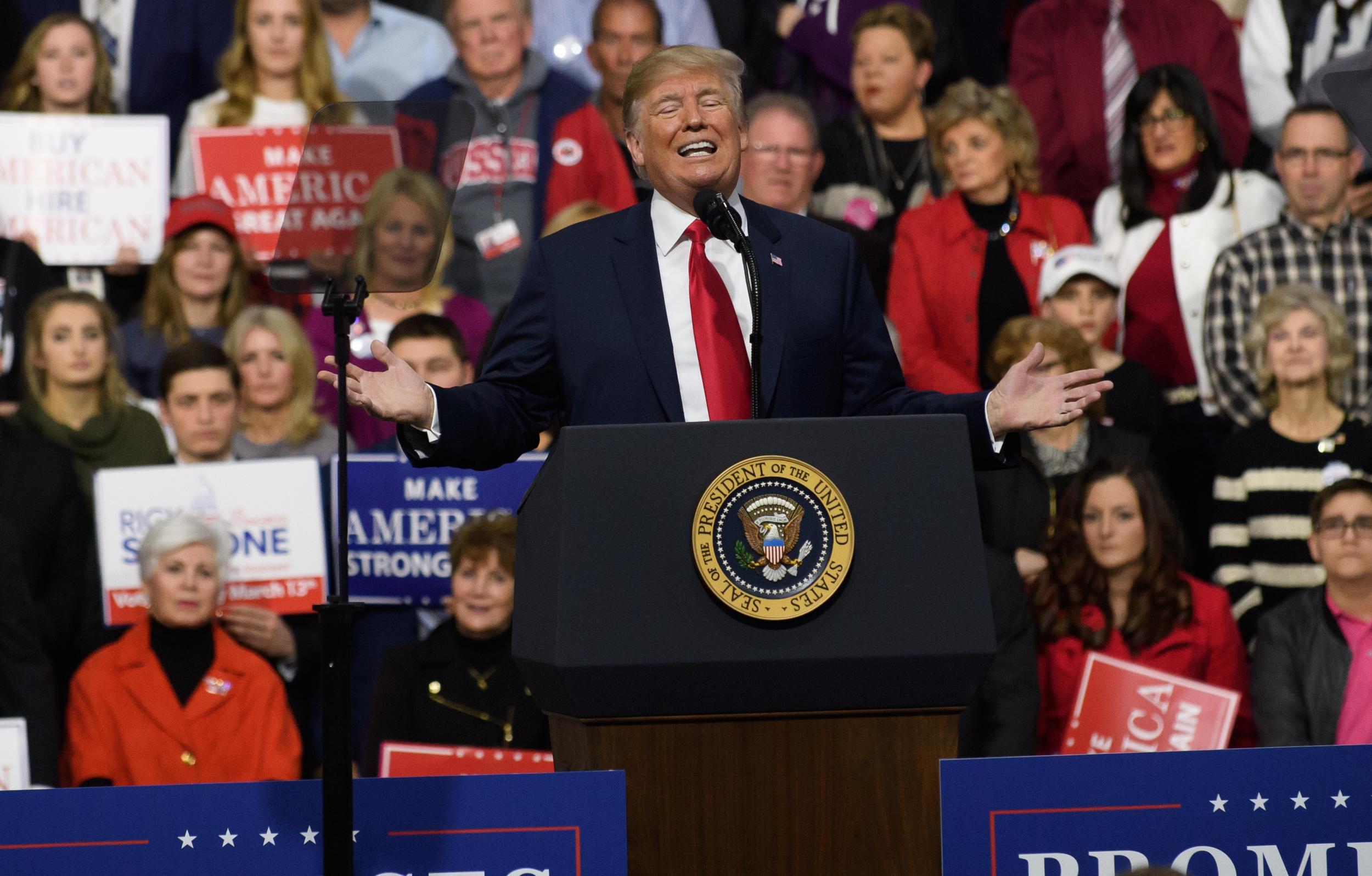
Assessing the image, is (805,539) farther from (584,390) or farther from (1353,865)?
(1353,865)

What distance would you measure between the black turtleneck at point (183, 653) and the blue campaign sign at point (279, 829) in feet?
8.14

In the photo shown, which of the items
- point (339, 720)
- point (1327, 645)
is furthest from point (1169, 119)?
point (339, 720)

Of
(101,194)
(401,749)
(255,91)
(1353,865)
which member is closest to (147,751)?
(401,749)

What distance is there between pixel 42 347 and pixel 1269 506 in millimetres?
3779

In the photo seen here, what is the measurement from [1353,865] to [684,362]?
46.8 inches

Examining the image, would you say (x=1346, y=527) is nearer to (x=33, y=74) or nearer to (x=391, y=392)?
(x=391, y=392)

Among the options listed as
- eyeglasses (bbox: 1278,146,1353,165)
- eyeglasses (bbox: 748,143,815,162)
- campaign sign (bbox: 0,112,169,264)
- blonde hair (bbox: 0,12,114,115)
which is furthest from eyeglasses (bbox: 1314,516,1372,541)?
blonde hair (bbox: 0,12,114,115)

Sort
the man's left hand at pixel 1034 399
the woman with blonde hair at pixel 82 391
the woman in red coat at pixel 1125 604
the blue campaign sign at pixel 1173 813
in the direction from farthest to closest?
1. the woman with blonde hair at pixel 82 391
2. the woman in red coat at pixel 1125 604
3. the man's left hand at pixel 1034 399
4. the blue campaign sign at pixel 1173 813

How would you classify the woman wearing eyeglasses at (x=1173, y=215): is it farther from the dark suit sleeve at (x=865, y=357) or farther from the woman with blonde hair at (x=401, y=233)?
the woman with blonde hair at (x=401, y=233)

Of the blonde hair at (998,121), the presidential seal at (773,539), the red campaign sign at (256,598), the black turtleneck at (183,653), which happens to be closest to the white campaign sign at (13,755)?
the black turtleneck at (183,653)

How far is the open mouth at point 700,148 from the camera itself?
2.77 metres

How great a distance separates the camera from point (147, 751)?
472 cm

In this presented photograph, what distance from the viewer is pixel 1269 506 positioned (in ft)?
17.7

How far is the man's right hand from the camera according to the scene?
2.50 metres
